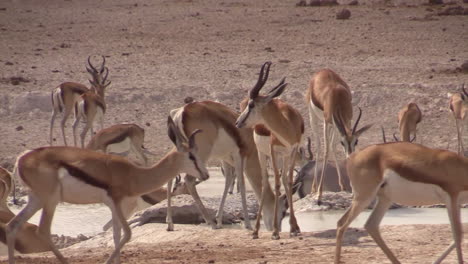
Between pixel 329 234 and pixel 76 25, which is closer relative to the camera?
pixel 329 234

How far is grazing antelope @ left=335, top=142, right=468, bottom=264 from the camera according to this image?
734 cm

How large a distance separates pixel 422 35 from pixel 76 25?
8984 millimetres

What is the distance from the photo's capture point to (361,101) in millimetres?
18312

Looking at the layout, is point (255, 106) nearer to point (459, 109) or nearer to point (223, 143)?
point (223, 143)

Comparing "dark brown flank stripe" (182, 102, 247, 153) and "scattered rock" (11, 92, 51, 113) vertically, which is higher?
"dark brown flank stripe" (182, 102, 247, 153)

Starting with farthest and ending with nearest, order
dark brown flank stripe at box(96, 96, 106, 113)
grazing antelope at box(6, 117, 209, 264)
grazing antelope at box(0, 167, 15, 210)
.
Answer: dark brown flank stripe at box(96, 96, 106, 113), grazing antelope at box(0, 167, 15, 210), grazing antelope at box(6, 117, 209, 264)

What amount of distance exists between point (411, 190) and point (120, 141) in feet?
26.0

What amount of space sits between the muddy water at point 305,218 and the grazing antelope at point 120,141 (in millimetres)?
1769

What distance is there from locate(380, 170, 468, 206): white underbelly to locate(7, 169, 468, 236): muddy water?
3.36m

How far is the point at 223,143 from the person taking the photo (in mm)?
10430

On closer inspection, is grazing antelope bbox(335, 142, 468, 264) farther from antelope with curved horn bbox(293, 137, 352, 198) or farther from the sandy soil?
antelope with curved horn bbox(293, 137, 352, 198)

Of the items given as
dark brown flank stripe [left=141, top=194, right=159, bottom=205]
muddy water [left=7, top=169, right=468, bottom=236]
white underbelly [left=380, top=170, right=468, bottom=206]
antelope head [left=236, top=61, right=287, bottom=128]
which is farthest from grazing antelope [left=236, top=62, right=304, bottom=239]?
dark brown flank stripe [left=141, top=194, right=159, bottom=205]

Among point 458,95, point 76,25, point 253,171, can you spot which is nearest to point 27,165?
point 253,171

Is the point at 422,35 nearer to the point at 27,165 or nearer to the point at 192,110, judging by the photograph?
the point at 192,110
